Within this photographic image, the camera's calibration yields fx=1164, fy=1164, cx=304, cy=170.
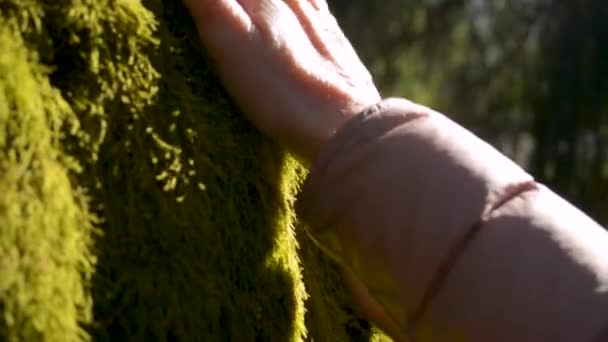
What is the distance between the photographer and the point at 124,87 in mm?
597

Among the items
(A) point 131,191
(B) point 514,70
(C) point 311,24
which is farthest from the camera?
(B) point 514,70

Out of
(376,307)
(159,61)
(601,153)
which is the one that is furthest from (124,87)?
(601,153)

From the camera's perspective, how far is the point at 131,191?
0.58 m

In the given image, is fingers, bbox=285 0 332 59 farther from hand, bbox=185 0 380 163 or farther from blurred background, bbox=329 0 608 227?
blurred background, bbox=329 0 608 227

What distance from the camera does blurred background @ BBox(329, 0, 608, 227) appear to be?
A: 20.9 feet

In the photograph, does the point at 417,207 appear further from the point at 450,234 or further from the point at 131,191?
the point at 131,191

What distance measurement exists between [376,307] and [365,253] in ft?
0.45

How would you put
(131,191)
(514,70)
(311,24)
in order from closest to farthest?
(131,191) < (311,24) < (514,70)

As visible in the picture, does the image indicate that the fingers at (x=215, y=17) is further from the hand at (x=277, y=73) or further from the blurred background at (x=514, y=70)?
the blurred background at (x=514, y=70)

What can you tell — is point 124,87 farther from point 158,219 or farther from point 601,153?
point 601,153

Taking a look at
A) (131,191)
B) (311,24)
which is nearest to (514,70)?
(311,24)

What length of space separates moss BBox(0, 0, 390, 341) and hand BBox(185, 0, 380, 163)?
0.01 meters

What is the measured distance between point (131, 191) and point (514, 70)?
641 cm

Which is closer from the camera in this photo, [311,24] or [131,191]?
[131,191]
